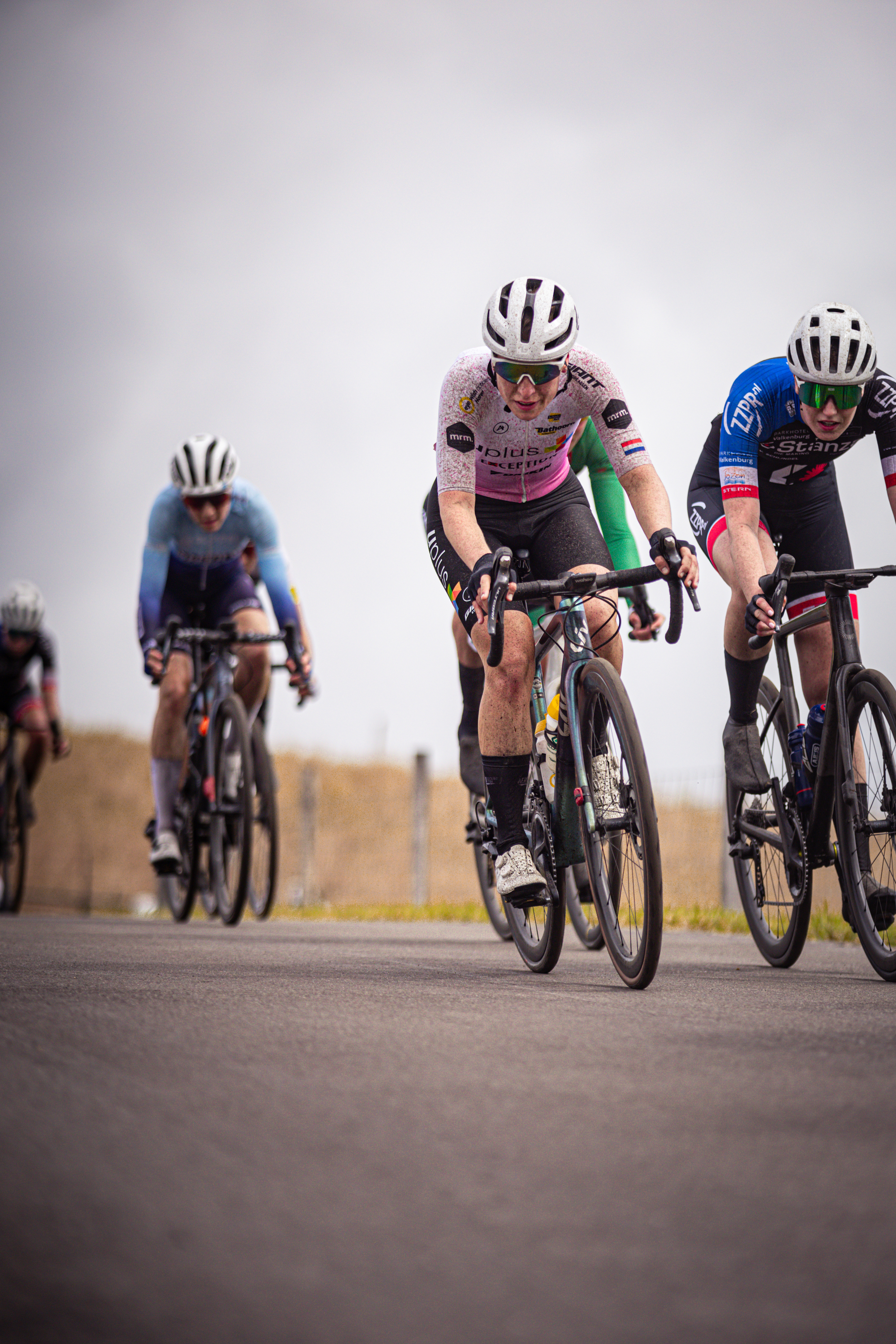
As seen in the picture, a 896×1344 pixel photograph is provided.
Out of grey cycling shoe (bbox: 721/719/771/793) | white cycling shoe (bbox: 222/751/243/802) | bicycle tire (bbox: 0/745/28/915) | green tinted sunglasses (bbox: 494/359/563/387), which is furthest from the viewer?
bicycle tire (bbox: 0/745/28/915)

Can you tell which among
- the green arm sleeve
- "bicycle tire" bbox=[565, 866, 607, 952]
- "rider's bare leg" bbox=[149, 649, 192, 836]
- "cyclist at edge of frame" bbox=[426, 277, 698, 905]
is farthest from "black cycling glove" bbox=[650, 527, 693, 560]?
"rider's bare leg" bbox=[149, 649, 192, 836]

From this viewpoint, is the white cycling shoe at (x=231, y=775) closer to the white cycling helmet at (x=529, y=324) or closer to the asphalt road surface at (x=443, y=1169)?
the white cycling helmet at (x=529, y=324)

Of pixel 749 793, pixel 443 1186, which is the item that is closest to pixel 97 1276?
pixel 443 1186

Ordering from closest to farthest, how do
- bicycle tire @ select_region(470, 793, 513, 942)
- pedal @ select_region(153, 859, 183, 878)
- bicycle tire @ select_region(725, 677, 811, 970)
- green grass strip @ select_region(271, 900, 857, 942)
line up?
bicycle tire @ select_region(725, 677, 811, 970), bicycle tire @ select_region(470, 793, 513, 942), green grass strip @ select_region(271, 900, 857, 942), pedal @ select_region(153, 859, 183, 878)

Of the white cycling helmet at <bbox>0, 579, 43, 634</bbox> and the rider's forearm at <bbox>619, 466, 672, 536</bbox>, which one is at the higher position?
the white cycling helmet at <bbox>0, 579, 43, 634</bbox>

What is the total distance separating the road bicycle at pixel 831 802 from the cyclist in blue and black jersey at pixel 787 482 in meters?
0.11

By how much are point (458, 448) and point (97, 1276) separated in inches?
152

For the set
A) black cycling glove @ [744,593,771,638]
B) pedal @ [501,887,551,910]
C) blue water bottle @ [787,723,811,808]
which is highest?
black cycling glove @ [744,593,771,638]

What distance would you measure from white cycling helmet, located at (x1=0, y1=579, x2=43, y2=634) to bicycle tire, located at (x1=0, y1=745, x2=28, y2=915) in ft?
3.49

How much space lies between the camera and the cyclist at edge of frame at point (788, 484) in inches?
192

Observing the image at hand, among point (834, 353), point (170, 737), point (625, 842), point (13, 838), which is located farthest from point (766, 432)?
point (13, 838)

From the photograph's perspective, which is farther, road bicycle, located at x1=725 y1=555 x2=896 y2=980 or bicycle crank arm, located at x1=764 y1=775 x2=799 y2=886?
bicycle crank arm, located at x1=764 y1=775 x2=799 y2=886

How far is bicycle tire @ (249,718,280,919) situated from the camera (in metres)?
7.75

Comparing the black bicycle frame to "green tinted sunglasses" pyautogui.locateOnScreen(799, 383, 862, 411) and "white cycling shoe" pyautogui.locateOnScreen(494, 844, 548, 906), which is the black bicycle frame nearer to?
"green tinted sunglasses" pyautogui.locateOnScreen(799, 383, 862, 411)
